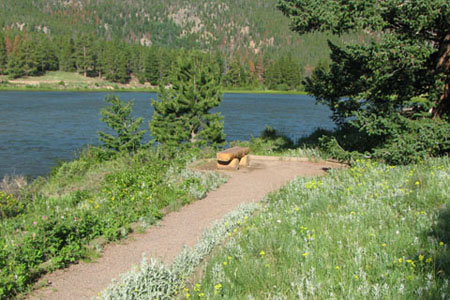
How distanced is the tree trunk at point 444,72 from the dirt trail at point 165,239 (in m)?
3.66

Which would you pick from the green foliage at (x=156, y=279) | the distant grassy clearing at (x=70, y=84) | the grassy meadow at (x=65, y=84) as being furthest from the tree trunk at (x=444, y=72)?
the grassy meadow at (x=65, y=84)

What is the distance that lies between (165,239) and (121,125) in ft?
39.3

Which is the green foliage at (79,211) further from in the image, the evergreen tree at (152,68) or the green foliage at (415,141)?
the evergreen tree at (152,68)

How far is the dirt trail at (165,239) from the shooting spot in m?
5.51

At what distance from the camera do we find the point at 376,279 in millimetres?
4352

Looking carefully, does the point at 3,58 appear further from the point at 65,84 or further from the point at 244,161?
the point at 244,161

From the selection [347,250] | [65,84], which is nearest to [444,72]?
[347,250]

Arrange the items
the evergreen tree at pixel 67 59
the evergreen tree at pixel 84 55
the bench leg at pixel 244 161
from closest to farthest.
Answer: the bench leg at pixel 244 161, the evergreen tree at pixel 84 55, the evergreen tree at pixel 67 59

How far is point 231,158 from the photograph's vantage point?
13.5m

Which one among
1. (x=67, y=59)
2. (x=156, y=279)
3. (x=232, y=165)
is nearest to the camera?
(x=156, y=279)

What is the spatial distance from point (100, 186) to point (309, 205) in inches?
295

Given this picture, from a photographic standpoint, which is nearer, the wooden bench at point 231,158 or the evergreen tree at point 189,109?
the wooden bench at point 231,158

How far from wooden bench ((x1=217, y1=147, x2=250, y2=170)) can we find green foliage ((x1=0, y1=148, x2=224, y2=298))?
51.8 inches

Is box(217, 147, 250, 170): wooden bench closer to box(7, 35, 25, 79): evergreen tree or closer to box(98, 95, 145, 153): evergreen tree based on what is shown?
box(98, 95, 145, 153): evergreen tree
